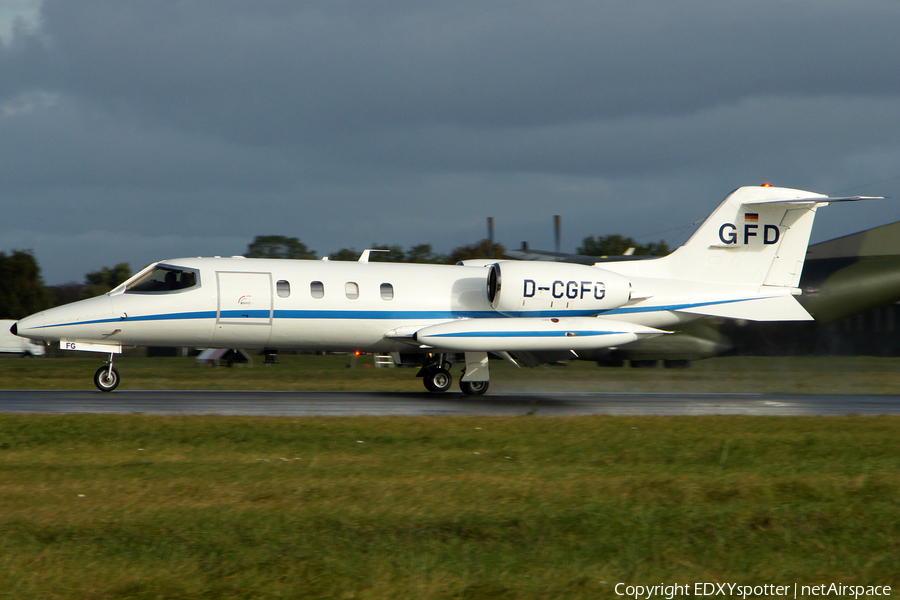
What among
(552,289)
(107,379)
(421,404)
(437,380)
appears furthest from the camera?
(437,380)

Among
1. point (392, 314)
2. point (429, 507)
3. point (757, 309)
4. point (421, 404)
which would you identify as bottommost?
point (421, 404)

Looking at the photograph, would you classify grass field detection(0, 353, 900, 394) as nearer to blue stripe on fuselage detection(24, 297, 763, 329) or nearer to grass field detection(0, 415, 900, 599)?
blue stripe on fuselage detection(24, 297, 763, 329)

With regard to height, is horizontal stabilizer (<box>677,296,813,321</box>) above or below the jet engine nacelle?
below

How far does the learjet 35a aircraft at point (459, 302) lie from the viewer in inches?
688

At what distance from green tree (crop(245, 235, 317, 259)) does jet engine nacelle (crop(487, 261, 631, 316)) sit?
103 feet

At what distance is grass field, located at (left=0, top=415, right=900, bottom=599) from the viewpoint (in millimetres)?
5438

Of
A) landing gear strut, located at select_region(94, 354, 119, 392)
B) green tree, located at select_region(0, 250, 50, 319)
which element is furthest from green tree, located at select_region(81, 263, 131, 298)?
landing gear strut, located at select_region(94, 354, 119, 392)

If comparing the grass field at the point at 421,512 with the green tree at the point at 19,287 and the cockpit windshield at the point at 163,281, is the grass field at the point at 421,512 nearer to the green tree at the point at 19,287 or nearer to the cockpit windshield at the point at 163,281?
the cockpit windshield at the point at 163,281

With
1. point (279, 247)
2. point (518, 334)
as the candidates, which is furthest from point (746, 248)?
point (279, 247)

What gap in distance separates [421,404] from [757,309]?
9.30 metres

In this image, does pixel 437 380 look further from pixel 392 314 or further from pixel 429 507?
pixel 429 507

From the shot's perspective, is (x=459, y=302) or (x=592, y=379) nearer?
(x=459, y=302)

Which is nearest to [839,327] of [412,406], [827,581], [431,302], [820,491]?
[431,302]

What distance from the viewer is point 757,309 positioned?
20.2m
